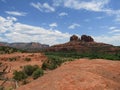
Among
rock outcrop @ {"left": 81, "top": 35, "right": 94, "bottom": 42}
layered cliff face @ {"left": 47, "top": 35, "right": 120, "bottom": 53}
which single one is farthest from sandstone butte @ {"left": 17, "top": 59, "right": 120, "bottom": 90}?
rock outcrop @ {"left": 81, "top": 35, "right": 94, "bottom": 42}

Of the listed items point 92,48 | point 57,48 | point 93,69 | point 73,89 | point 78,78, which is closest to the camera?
point 73,89

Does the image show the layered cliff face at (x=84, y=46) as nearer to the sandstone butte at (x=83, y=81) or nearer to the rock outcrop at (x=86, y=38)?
the rock outcrop at (x=86, y=38)

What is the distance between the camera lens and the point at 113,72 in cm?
925

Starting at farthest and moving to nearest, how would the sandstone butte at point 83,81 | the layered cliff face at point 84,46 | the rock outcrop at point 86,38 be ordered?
the rock outcrop at point 86,38, the layered cliff face at point 84,46, the sandstone butte at point 83,81

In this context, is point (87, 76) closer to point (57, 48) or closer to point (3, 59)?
point (3, 59)

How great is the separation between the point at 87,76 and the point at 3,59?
48053mm

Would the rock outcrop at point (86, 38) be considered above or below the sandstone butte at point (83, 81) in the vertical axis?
above

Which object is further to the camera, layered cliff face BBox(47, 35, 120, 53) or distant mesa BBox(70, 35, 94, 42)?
distant mesa BBox(70, 35, 94, 42)

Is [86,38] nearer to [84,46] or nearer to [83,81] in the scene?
[84,46]

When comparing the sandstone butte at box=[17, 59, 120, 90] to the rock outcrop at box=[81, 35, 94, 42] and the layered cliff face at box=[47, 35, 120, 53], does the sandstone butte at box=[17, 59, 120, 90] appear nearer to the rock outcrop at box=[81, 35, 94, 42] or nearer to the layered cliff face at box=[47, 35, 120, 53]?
the layered cliff face at box=[47, 35, 120, 53]

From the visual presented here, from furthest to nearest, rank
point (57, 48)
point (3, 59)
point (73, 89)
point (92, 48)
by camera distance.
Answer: point (57, 48) → point (92, 48) → point (3, 59) → point (73, 89)

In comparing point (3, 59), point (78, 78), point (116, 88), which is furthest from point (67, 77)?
point (3, 59)

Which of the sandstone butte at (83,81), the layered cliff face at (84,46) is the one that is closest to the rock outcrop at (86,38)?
the layered cliff face at (84,46)

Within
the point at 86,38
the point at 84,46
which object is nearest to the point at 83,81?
the point at 84,46
